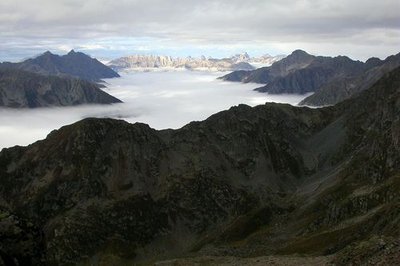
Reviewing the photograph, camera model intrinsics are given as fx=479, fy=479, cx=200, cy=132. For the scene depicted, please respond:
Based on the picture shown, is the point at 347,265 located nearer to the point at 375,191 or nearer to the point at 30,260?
the point at 30,260

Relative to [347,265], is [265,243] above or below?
below

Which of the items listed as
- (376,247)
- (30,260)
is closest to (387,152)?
(376,247)

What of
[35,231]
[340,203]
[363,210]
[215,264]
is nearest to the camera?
[35,231]

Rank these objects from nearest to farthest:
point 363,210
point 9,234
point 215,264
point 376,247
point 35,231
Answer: point 376,247 → point 9,234 → point 35,231 → point 215,264 → point 363,210

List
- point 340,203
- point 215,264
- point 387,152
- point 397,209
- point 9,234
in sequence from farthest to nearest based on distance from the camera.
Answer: point 387,152
point 340,203
point 397,209
point 215,264
point 9,234

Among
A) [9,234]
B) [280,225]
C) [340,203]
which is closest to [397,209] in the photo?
[340,203]

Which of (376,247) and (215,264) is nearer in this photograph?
(376,247)

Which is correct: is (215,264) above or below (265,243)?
above

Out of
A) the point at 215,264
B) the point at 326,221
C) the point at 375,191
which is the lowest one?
the point at 326,221

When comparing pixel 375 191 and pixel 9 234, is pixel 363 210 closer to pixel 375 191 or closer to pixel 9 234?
pixel 375 191
